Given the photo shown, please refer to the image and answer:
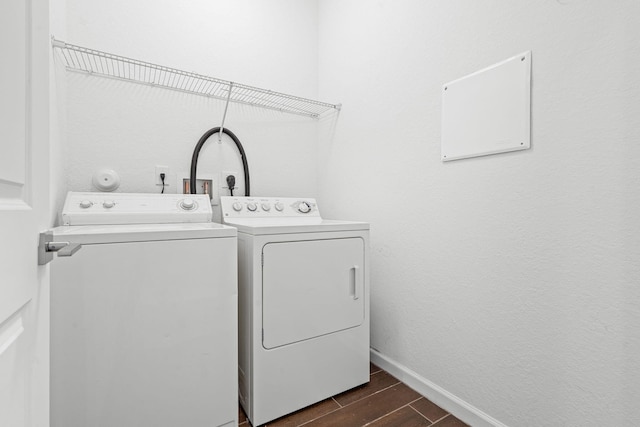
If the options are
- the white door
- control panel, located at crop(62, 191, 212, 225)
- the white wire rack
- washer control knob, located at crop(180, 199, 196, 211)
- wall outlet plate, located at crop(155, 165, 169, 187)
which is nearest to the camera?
the white door

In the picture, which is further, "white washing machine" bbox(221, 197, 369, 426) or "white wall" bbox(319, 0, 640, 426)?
"white washing machine" bbox(221, 197, 369, 426)

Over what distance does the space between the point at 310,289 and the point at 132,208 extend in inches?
39.2

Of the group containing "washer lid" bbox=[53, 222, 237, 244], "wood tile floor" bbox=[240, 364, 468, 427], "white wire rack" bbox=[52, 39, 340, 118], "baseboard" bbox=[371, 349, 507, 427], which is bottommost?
"wood tile floor" bbox=[240, 364, 468, 427]

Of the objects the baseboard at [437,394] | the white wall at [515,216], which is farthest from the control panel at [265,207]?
the baseboard at [437,394]

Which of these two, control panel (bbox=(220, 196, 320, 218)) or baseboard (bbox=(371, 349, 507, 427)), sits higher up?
control panel (bbox=(220, 196, 320, 218))

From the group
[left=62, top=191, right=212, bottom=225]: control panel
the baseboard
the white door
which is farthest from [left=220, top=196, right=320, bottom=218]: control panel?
the white door

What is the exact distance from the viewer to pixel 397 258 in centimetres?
174

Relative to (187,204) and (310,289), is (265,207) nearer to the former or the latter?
(187,204)

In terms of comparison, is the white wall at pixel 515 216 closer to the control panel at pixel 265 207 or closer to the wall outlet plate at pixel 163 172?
the control panel at pixel 265 207

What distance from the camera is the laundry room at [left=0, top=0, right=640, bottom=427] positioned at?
3.10ft

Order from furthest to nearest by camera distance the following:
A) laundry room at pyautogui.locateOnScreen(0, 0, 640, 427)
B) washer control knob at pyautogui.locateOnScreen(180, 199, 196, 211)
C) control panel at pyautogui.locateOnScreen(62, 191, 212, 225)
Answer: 1. washer control knob at pyautogui.locateOnScreen(180, 199, 196, 211)
2. control panel at pyautogui.locateOnScreen(62, 191, 212, 225)
3. laundry room at pyautogui.locateOnScreen(0, 0, 640, 427)

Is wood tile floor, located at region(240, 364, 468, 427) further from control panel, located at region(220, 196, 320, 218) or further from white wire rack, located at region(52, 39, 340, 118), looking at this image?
white wire rack, located at region(52, 39, 340, 118)

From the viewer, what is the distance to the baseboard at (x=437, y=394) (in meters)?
1.32

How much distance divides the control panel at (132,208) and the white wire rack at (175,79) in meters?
0.67
